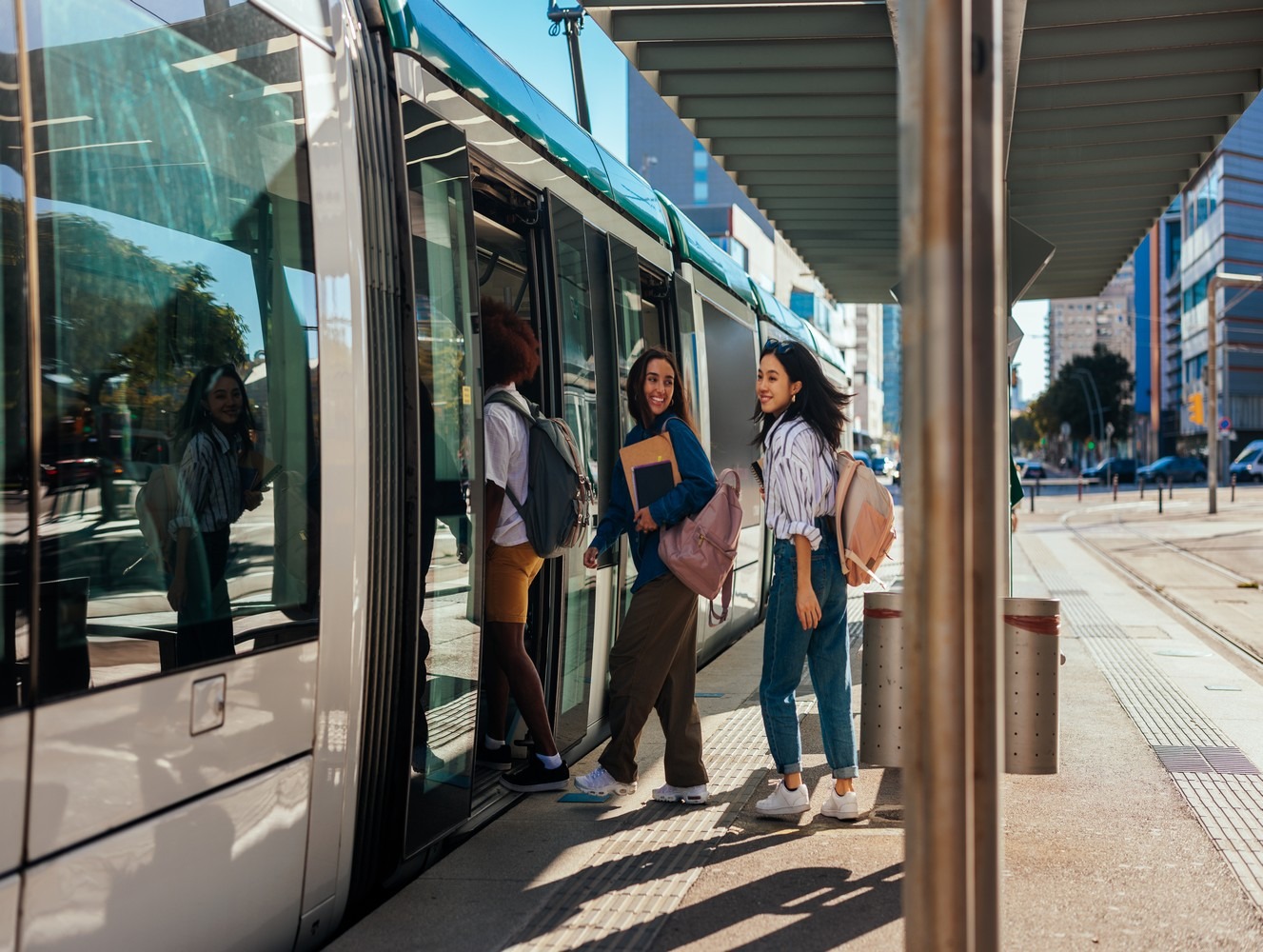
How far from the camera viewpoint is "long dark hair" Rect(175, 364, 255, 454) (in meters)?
3.01

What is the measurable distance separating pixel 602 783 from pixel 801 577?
123 centimetres

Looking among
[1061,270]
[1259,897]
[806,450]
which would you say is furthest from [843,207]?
[1259,897]

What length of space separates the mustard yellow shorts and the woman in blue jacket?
34cm

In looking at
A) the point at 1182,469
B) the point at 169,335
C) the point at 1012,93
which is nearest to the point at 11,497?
the point at 169,335

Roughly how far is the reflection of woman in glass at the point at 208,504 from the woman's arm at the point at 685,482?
2.35 m

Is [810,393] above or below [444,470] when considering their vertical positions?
above

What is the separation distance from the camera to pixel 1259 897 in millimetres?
4238

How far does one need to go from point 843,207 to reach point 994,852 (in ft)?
31.7

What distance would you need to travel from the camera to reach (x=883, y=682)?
15.6 ft

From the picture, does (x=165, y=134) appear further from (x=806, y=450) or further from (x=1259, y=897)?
(x=1259, y=897)

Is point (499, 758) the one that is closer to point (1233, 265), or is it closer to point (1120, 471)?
point (1120, 471)

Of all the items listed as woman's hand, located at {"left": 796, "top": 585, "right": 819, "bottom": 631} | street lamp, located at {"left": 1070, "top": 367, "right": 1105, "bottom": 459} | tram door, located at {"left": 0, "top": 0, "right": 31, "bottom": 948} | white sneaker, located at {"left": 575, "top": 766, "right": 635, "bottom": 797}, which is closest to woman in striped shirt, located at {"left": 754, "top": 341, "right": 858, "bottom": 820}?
woman's hand, located at {"left": 796, "top": 585, "right": 819, "bottom": 631}

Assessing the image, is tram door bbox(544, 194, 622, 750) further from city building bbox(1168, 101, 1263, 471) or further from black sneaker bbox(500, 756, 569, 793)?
city building bbox(1168, 101, 1263, 471)

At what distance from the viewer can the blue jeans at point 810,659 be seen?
5117 mm
